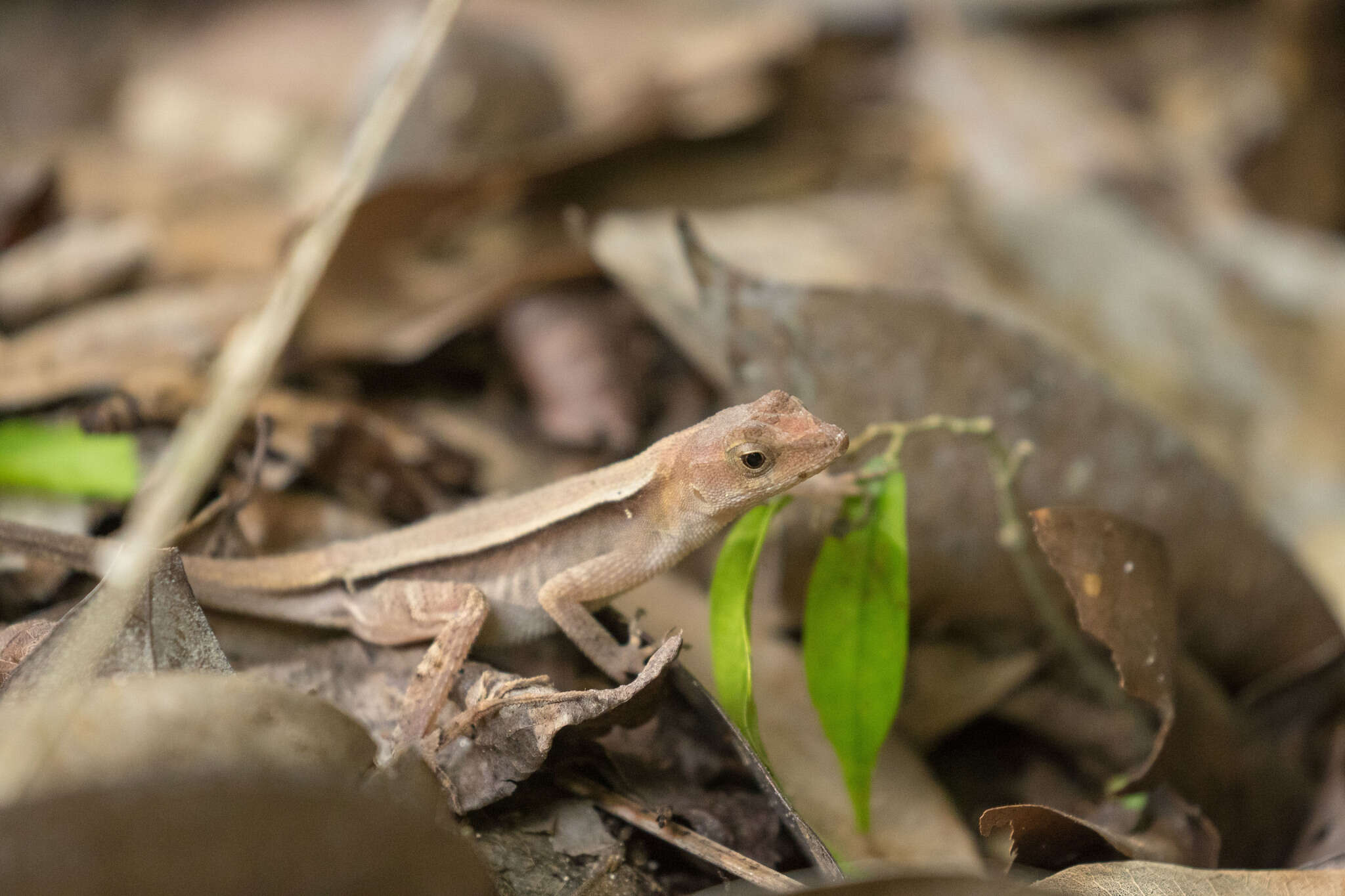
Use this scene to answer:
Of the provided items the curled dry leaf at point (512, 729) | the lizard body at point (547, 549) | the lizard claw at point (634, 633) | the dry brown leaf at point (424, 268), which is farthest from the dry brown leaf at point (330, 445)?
the curled dry leaf at point (512, 729)

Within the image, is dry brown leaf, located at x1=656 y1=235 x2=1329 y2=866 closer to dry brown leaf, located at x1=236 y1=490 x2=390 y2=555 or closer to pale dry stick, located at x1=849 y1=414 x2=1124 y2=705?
pale dry stick, located at x1=849 y1=414 x2=1124 y2=705

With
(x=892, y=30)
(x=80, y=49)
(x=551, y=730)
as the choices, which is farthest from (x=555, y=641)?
(x=80, y=49)

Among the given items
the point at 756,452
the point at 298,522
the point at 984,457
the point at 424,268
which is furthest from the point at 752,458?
the point at 424,268

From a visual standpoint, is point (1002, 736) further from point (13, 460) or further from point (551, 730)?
point (13, 460)

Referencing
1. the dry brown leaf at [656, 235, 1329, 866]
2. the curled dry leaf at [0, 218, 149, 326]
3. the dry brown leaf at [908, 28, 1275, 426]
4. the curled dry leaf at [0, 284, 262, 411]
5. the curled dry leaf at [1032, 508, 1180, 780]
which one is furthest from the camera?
the dry brown leaf at [908, 28, 1275, 426]

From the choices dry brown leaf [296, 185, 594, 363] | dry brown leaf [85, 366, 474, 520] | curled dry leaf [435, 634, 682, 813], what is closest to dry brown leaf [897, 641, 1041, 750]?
curled dry leaf [435, 634, 682, 813]

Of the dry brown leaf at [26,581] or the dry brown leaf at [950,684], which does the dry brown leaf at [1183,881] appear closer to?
the dry brown leaf at [950,684]

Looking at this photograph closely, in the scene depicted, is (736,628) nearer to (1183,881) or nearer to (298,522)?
(1183,881)
